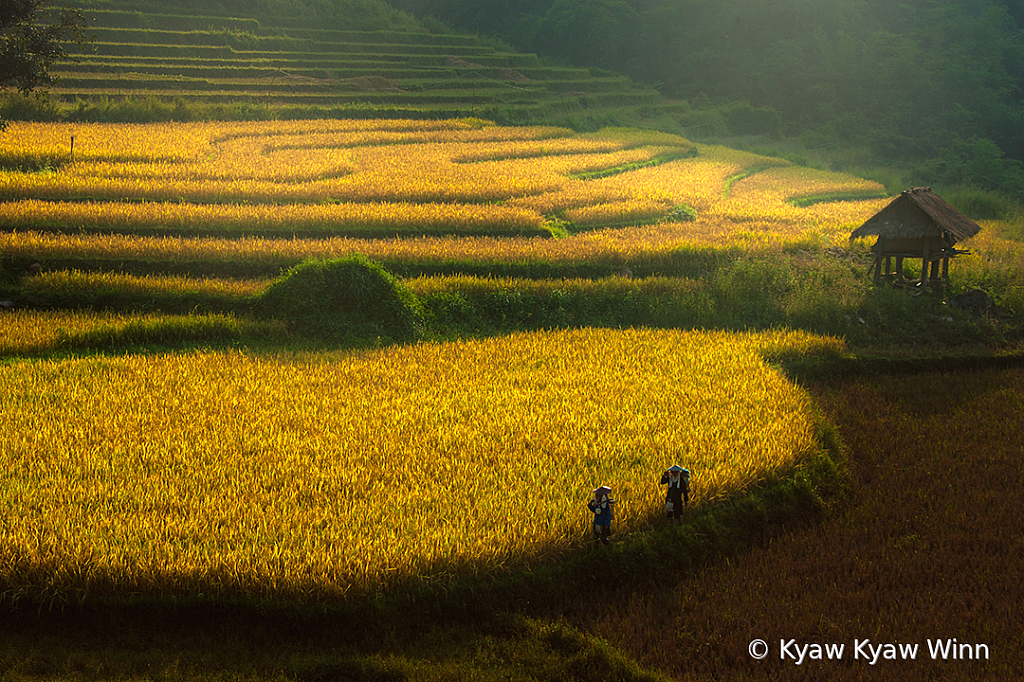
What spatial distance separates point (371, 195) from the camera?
51.7 ft

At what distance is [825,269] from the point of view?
12680 mm

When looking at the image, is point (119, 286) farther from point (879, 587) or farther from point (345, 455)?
point (879, 587)

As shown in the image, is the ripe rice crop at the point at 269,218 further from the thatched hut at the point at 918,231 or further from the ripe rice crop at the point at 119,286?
the thatched hut at the point at 918,231

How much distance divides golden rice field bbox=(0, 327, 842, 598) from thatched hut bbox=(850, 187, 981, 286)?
424 centimetres

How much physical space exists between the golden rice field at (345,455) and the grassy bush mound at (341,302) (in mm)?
904

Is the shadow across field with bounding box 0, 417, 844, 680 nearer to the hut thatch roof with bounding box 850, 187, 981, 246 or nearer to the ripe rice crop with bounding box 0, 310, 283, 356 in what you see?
the ripe rice crop with bounding box 0, 310, 283, 356

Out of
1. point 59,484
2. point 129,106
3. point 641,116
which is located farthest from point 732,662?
point 641,116

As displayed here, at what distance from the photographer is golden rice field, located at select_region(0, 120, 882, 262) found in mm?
12820

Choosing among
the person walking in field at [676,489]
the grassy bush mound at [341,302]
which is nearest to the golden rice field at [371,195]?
the grassy bush mound at [341,302]

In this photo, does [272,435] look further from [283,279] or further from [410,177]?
[410,177]

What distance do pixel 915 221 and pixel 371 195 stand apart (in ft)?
31.0

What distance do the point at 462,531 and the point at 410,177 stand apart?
1357cm

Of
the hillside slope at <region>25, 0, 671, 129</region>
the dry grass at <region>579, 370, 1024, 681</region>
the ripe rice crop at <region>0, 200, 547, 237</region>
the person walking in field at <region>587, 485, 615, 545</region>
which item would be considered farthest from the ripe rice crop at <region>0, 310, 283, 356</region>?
the hillside slope at <region>25, 0, 671, 129</region>

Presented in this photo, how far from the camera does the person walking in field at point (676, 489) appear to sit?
5.18 metres
